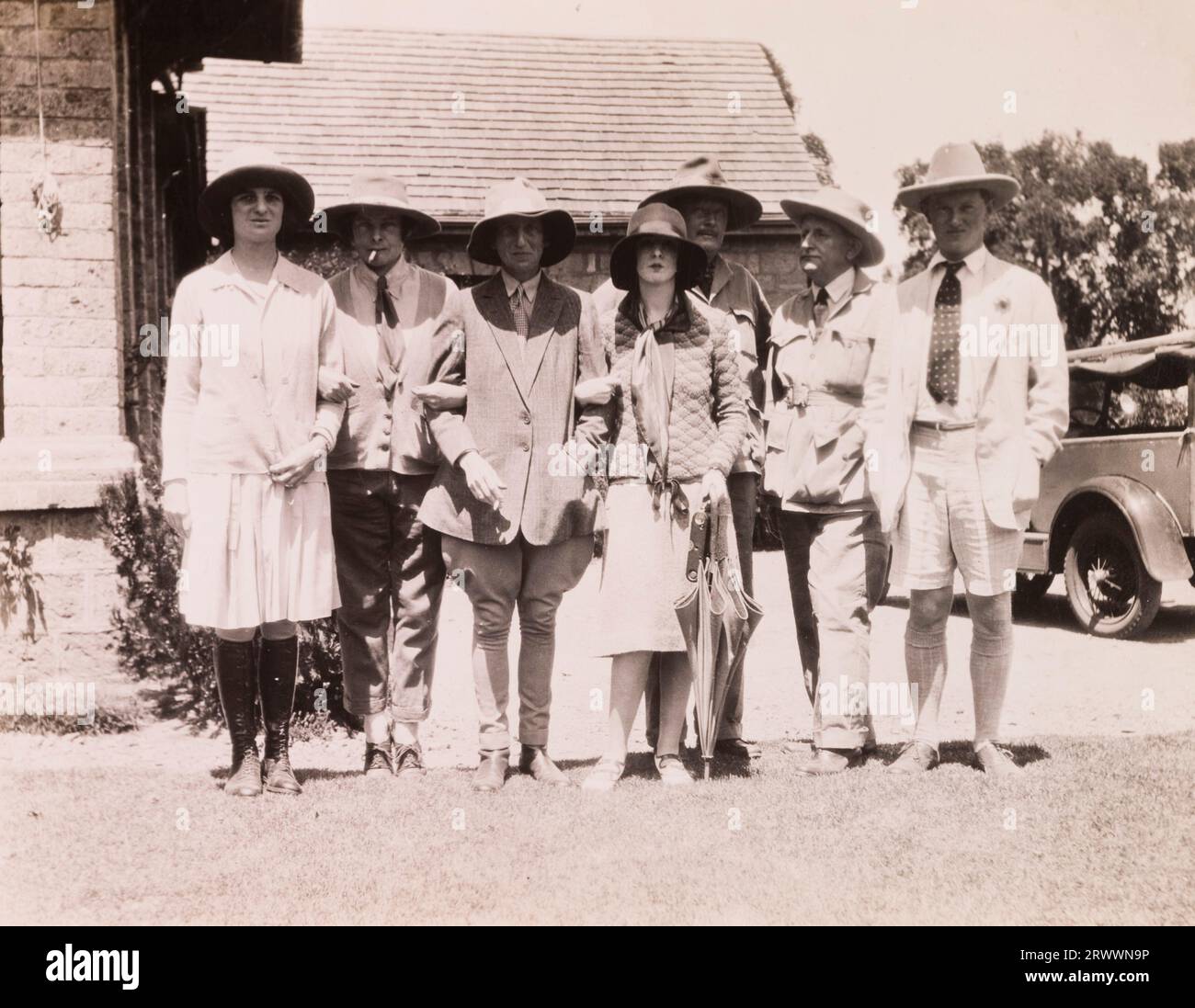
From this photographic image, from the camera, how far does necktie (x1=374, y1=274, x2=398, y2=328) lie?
4977 mm

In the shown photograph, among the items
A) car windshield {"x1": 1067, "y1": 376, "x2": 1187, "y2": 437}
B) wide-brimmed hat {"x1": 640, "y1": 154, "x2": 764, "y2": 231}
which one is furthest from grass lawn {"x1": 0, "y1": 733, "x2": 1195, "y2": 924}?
car windshield {"x1": 1067, "y1": 376, "x2": 1187, "y2": 437}

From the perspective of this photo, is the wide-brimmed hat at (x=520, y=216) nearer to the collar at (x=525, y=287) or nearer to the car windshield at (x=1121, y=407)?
the collar at (x=525, y=287)

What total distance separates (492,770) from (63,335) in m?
3.38

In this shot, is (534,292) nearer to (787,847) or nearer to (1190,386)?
(787,847)

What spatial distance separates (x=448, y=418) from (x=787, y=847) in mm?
1956

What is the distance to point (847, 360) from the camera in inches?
192

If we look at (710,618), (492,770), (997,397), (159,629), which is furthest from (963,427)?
(159,629)

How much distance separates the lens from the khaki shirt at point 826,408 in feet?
15.9

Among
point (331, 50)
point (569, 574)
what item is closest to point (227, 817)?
point (569, 574)

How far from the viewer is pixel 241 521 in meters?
4.37

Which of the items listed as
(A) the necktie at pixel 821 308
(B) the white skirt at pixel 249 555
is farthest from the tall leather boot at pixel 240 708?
(A) the necktie at pixel 821 308

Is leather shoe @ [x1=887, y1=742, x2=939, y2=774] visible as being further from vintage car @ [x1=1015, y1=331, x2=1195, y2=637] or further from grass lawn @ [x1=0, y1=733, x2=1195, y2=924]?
vintage car @ [x1=1015, y1=331, x2=1195, y2=637]

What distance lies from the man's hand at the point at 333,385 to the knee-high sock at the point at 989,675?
2.61 metres

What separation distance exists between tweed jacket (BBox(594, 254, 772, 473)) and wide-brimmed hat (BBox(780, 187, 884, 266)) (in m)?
0.38
